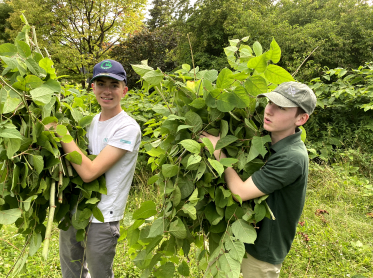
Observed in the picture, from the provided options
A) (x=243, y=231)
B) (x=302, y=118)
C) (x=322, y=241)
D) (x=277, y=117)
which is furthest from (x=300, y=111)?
(x=322, y=241)

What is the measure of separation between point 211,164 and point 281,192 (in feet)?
1.46

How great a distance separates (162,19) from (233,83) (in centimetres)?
2988

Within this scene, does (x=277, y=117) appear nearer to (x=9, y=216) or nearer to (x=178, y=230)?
(x=178, y=230)

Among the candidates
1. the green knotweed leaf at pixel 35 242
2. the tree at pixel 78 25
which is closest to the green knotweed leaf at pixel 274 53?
the green knotweed leaf at pixel 35 242

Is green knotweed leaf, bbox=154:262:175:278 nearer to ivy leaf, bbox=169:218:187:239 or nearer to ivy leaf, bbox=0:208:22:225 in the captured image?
→ ivy leaf, bbox=169:218:187:239

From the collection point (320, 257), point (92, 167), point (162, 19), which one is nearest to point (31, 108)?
point (92, 167)

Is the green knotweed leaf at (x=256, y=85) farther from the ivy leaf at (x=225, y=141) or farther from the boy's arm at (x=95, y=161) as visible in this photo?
the boy's arm at (x=95, y=161)

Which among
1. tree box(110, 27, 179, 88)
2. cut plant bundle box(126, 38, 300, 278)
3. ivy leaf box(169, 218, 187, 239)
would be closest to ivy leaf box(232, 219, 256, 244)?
cut plant bundle box(126, 38, 300, 278)

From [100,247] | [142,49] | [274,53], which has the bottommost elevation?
[100,247]

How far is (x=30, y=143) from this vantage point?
113 cm

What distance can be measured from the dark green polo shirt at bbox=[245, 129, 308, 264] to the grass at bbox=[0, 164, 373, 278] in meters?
1.32

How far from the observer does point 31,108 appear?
1.14 m

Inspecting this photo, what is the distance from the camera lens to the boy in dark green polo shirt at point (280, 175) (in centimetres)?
114

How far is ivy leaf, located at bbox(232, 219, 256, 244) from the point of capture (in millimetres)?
1077
